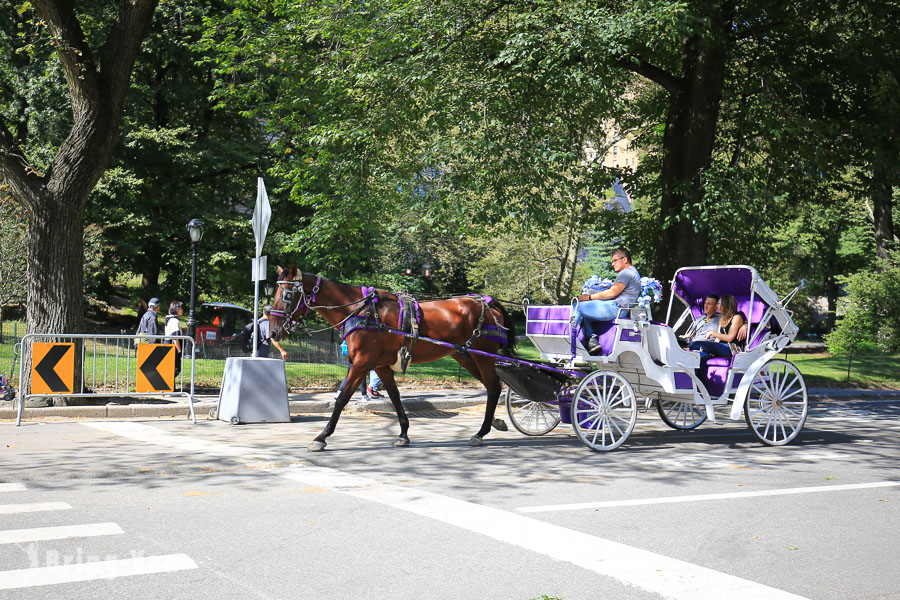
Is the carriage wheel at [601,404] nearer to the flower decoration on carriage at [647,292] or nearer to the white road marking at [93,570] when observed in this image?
the flower decoration on carriage at [647,292]

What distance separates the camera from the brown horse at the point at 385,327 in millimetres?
10312

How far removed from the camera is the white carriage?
1053 centimetres

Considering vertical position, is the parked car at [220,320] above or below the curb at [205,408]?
above

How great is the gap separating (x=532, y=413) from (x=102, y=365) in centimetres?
852

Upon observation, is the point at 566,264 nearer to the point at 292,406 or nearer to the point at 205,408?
the point at 292,406

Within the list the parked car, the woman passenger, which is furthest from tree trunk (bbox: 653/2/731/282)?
the parked car

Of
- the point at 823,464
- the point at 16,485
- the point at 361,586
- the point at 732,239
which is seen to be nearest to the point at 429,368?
the point at 732,239

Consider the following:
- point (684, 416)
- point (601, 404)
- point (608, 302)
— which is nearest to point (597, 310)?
point (608, 302)

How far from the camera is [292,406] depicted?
15.0 meters

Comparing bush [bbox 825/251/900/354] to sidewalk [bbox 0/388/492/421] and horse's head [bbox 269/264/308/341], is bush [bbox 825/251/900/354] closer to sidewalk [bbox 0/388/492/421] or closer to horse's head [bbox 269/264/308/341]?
sidewalk [bbox 0/388/492/421]

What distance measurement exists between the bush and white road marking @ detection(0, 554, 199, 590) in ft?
97.9

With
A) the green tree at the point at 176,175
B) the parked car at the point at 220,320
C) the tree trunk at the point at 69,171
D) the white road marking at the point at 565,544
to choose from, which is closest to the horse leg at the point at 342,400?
the white road marking at the point at 565,544

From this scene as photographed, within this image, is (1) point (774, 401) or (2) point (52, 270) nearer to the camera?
(1) point (774, 401)

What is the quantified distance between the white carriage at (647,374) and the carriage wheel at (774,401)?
14mm
